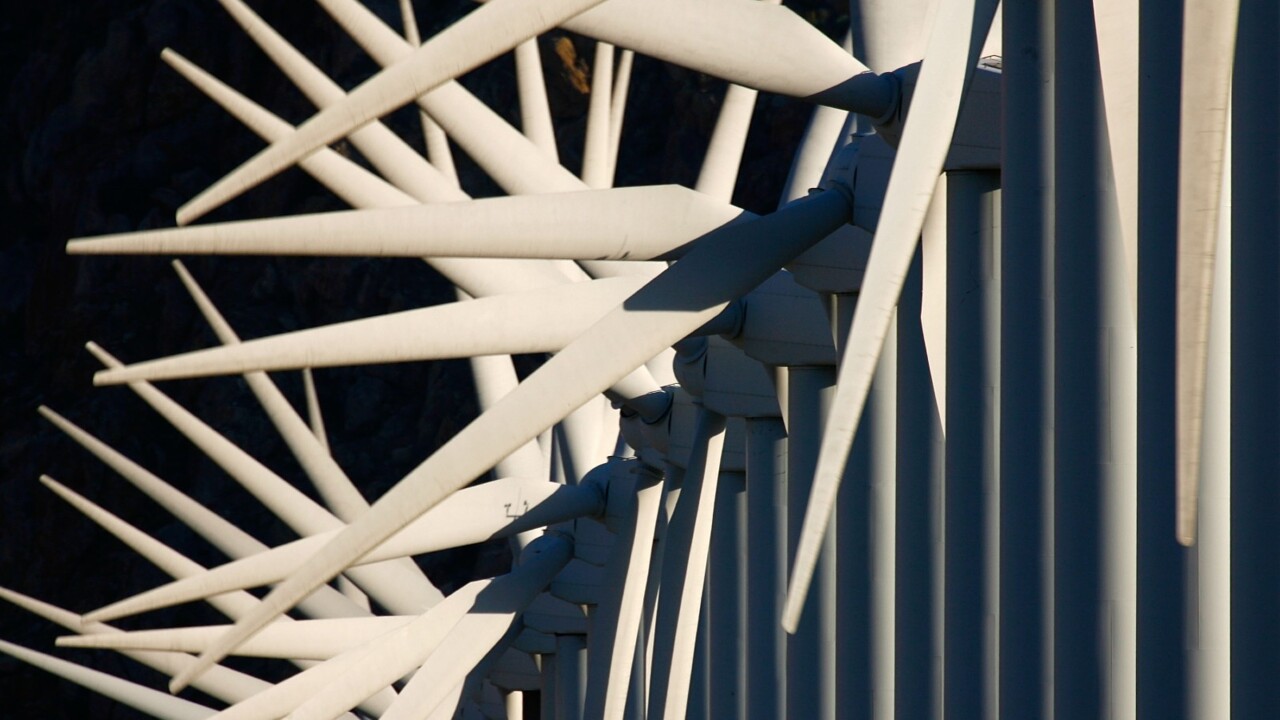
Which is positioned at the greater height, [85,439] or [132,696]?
[85,439]

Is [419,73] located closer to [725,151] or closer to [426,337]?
[426,337]

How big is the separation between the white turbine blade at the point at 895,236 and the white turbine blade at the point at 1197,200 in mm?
674

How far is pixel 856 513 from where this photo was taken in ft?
24.5

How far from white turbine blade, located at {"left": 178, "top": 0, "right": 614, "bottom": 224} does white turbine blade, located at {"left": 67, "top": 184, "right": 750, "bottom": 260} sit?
1.65 ft

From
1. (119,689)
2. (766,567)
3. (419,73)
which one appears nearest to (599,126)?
(766,567)

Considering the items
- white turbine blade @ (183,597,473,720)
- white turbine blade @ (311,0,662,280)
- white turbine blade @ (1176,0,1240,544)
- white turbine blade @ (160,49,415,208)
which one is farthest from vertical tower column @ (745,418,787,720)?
white turbine blade @ (1176,0,1240,544)

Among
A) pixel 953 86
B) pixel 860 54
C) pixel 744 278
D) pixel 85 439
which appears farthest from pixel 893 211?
pixel 85 439

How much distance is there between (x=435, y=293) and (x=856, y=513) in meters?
26.1

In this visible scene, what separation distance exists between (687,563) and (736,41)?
4.62 m

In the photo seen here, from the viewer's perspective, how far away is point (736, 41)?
5.64m

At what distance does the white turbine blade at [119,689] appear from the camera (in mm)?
13438

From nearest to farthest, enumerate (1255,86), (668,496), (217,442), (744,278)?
(1255,86) → (744,278) → (668,496) → (217,442)

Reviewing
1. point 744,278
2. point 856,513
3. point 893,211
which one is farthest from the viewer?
point 856,513

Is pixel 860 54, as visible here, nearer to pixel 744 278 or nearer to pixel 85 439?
pixel 744 278
